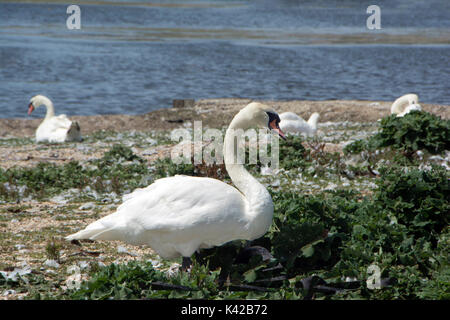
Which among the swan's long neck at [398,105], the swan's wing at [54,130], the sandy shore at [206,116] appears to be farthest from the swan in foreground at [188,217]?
the sandy shore at [206,116]

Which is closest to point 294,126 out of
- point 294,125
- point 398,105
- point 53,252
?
point 294,125

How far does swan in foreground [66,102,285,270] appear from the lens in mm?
6215

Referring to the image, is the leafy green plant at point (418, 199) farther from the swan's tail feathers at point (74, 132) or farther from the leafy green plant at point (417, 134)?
the swan's tail feathers at point (74, 132)

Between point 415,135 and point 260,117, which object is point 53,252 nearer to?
point 260,117

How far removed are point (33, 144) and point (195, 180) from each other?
1220 cm

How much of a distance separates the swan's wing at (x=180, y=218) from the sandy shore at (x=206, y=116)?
1560 cm

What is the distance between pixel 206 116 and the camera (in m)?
23.7

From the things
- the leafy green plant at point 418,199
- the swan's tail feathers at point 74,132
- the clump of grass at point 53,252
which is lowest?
the clump of grass at point 53,252

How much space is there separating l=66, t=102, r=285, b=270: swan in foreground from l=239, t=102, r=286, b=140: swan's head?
0.67 metres

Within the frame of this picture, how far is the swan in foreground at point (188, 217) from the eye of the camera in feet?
20.4

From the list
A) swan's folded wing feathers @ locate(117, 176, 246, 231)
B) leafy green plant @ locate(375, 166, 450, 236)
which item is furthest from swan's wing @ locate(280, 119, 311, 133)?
swan's folded wing feathers @ locate(117, 176, 246, 231)

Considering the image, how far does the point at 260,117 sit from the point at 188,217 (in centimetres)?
151

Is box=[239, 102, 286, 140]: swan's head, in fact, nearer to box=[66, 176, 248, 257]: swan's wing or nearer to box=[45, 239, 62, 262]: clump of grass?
box=[66, 176, 248, 257]: swan's wing
